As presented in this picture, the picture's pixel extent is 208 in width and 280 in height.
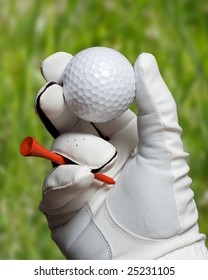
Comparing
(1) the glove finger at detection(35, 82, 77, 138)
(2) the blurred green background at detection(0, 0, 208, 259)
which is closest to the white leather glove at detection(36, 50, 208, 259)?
(1) the glove finger at detection(35, 82, 77, 138)

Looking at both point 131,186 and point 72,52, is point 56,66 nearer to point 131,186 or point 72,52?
point 131,186

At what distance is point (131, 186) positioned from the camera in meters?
0.77

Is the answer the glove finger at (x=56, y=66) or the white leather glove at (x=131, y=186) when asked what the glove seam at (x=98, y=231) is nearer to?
the white leather glove at (x=131, y=186)

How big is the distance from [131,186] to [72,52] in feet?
2.86

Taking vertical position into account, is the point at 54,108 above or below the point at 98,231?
above

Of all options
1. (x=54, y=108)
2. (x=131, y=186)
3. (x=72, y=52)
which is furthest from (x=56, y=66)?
(x=72, y=52)

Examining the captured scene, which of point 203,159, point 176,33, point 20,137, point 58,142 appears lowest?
point 203,159

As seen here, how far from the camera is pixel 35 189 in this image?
1.46 metres

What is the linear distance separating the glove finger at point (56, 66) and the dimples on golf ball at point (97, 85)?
0.04 m

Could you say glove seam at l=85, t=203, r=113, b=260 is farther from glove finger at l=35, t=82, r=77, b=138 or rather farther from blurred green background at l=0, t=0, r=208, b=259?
blurred green background at l=0, t=0, r=208, b=259

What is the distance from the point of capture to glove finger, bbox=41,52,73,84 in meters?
0.78
